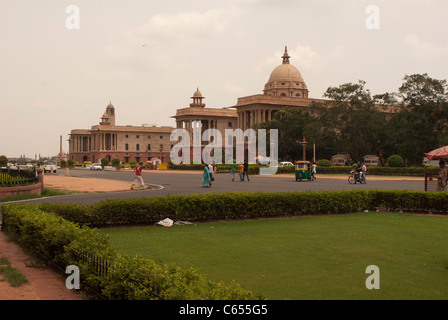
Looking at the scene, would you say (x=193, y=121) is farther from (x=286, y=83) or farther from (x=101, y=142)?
(x=101, y=142)

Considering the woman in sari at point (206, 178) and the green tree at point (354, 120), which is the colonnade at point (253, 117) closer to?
the green tree at point (354, 120)

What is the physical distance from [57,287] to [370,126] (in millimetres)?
58030

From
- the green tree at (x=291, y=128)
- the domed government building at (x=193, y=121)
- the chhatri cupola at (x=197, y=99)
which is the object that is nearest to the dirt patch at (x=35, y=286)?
the green tree at (x=291, y=128)

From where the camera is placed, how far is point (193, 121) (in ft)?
370

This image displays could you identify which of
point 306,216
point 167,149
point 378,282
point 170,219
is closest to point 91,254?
point 378,282

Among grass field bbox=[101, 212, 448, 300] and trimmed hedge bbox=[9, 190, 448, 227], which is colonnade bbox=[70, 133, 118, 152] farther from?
grass field bbox=[101, 212, 448, 300]

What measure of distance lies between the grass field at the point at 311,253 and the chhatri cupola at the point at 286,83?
3610 inches

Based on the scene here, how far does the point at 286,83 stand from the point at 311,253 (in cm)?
9866

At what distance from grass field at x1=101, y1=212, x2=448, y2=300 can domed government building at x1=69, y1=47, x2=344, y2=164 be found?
7095cm

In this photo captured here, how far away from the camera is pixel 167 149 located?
14375 centimetres

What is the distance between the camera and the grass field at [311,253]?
7.64 m

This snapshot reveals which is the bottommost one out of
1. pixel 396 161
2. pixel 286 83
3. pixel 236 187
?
pixel 236 187

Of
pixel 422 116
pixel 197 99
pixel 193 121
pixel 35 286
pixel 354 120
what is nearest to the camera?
pixel 35 286

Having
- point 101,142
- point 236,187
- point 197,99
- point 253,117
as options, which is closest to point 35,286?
point 236,187
